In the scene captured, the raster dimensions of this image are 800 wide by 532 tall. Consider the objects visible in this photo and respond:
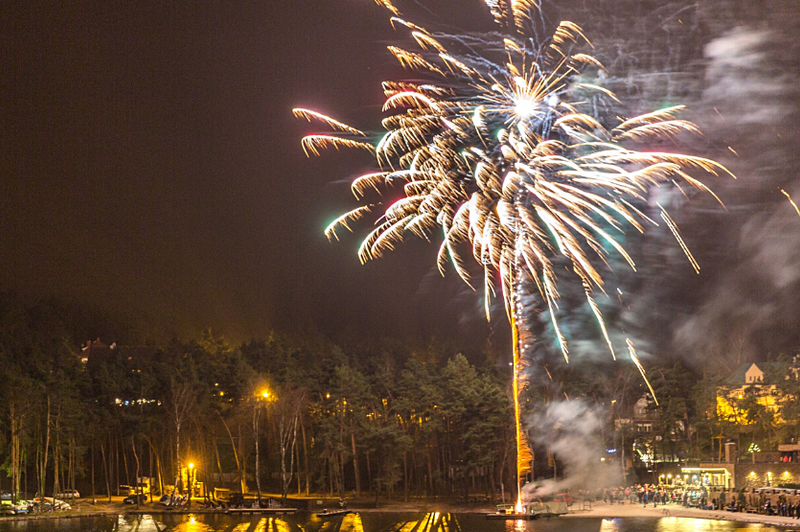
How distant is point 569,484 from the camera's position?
5022cm

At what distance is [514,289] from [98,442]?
45397 mm

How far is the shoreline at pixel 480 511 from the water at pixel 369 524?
84 centimetres

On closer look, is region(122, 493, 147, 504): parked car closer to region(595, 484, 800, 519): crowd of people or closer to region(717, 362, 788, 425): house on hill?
region(595, 484, 800, 519): crowd of people

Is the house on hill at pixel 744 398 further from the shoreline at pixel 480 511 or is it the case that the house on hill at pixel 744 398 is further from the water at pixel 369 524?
the water at pixel 369 524

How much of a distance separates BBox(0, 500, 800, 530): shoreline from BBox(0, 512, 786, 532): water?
842 mm

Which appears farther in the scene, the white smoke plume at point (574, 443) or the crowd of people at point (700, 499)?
the white smoke plume at point (574, 443)

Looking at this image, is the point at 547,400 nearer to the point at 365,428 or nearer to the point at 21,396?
the point at 365,428

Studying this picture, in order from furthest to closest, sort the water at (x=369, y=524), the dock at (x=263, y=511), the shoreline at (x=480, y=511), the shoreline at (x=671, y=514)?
1. the dock at (x=263, y=511)
2. the shoreline at (x=480, y=511)
3. the shoreline at (x=671, y=514)
4. the water at (x=369, y=524)

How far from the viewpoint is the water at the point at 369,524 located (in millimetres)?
34531

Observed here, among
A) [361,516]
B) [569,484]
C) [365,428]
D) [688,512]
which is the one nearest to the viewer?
[688,512]

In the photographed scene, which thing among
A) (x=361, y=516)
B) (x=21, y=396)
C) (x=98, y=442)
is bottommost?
(x=361, y=516)

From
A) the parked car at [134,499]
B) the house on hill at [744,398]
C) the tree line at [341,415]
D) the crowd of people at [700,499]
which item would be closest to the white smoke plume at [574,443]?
the tree line at [341,415]

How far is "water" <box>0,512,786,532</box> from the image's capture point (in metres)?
34.5

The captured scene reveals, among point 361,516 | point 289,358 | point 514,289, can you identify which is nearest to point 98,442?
point 289,358
